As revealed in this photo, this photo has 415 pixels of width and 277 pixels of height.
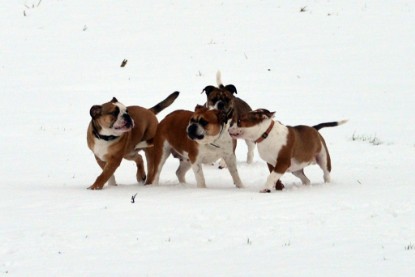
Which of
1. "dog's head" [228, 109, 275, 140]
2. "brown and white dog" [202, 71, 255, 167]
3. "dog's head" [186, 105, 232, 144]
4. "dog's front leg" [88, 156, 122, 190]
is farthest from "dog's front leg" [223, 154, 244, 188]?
"dog's front leg" [88, 156, 122, 190]

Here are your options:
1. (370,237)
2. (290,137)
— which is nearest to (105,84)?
(290,137)

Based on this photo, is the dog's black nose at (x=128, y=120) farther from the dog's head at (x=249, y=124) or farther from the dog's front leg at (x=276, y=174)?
the dog's front leg at (x=276, y=174)

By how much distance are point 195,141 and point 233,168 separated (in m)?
0.66

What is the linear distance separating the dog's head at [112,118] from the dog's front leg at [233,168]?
128 centimetres

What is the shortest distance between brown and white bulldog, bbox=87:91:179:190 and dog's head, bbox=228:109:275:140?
1.33 meters

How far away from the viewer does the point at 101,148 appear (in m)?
10.1

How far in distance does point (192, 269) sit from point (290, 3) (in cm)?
1876

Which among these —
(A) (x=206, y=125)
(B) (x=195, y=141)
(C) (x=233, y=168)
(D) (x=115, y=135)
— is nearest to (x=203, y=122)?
(A) (x=206, y=125)

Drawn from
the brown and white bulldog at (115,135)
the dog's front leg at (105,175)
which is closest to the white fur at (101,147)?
the brown and white bulldog at (115,135)

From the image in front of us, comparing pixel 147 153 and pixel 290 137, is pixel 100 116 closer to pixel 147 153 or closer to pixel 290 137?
pixel 147 153

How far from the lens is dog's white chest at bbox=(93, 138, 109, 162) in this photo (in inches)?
→ 396

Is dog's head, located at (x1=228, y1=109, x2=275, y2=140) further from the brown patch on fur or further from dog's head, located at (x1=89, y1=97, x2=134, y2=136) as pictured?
dog's head, located at (x1=89, y1=97, x2=134, y2=136)

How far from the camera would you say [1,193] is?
30.7 feet

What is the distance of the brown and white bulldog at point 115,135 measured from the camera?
9859 mm
